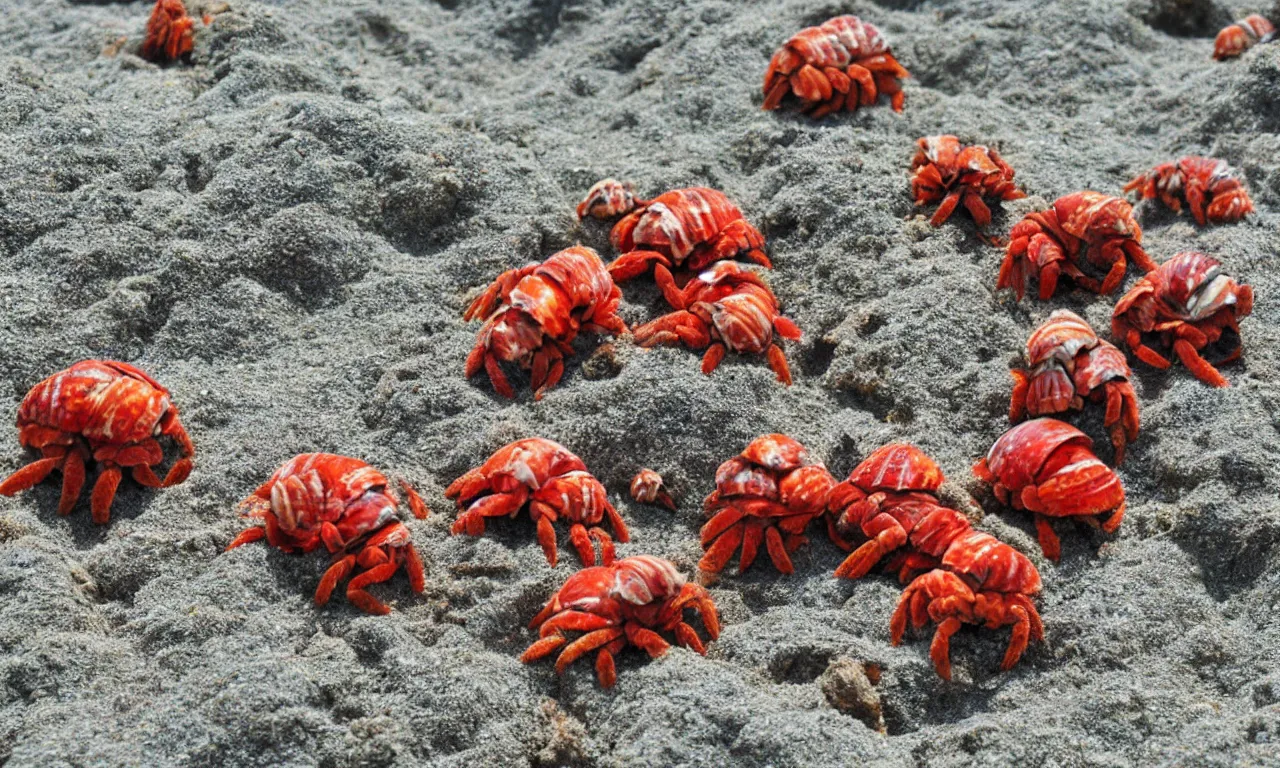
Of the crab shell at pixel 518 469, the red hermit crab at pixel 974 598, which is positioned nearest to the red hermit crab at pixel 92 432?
the crab shell at pixel 518 469

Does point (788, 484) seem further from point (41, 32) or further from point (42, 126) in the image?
point (41, 32)

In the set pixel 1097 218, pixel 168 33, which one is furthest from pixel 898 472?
pixel 168 33

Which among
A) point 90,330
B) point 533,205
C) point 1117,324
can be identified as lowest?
point 90,330

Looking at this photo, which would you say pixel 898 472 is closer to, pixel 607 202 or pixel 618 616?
pixel 618 616

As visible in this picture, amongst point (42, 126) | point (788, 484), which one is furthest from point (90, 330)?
point (788, 484)

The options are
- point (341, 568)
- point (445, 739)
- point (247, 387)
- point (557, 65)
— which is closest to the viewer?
point (445, 739)

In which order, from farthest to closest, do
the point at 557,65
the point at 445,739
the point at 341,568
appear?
the point at 557,65, the point at 341,568, the point at 445,739

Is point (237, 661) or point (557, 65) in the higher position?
point (557, 65)

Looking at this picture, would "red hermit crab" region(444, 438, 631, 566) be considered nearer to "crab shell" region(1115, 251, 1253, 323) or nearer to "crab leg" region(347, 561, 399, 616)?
"crab leg" region(347, 561, 399, 616)

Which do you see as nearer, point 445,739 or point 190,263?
point 445,739
